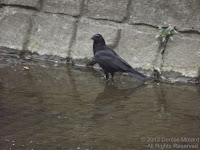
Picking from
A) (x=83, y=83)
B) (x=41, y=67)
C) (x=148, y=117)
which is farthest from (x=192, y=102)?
(x=41, y=67)

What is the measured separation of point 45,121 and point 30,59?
2.95 m

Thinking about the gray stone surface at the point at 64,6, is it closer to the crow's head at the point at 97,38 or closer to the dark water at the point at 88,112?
the crow's head at the point at 97,38

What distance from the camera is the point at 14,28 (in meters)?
7.41

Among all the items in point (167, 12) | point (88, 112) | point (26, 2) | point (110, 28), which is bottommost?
point (88, 112)

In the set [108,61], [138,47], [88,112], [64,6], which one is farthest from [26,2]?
[88,112]

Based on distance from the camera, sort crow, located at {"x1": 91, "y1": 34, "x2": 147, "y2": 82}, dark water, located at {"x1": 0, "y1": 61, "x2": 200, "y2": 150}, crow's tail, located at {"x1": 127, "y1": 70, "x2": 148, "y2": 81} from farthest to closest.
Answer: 1. crow, located at {"x1": 91, "y1": 34, "x2": 147, "y2": 82}
2. crow's tail, located at {"x1": 127, "y1": 70, "x2": 148, "y2": 81}
3. dark water, located at {"x1": 0, "y1": 61, "x2": 200, "y2": 150}

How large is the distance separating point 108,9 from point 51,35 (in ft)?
3.15

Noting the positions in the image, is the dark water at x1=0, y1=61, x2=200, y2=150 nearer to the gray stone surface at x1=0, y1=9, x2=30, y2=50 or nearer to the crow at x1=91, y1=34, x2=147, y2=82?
the crow at x1=91, y1=34, x2=147, y2=82

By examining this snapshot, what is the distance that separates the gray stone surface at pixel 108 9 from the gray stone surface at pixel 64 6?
0.54 ft

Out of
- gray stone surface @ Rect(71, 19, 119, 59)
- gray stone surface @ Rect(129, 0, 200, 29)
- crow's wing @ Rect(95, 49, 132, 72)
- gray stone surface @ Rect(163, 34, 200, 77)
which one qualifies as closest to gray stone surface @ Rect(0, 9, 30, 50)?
gray stone surface @ Rect(71, 19, 119, 59)

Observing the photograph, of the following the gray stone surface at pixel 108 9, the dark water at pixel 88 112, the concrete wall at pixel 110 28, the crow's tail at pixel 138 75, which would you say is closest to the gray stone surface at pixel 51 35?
the concrete wall at pixel 110 28

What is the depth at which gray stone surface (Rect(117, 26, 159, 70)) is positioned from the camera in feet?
22.8

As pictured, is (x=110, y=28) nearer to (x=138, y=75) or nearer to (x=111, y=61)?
(x=111, y=61)

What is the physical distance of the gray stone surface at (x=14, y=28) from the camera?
7.38 metres
